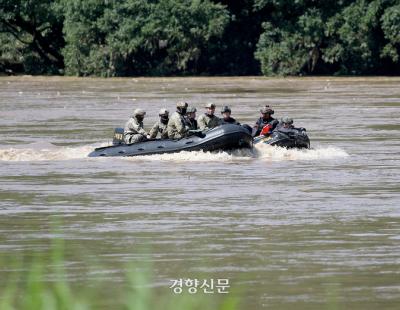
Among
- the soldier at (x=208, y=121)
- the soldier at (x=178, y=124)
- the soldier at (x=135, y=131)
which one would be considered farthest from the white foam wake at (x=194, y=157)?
the soldier at (x=208, y=121)

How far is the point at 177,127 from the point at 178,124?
87mm

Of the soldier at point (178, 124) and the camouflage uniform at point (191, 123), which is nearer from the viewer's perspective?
the soldier at point (178, 124)

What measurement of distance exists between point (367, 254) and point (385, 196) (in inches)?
211

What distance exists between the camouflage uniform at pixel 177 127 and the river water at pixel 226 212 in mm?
556

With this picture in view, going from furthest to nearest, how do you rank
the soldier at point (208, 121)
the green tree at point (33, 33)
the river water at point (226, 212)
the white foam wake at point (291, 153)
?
the green tree at point (33, 33), the soldier at point (208, 121), the white foam wake at point (291, 153), the river water at point (226, 212)

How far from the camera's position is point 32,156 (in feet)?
84.2

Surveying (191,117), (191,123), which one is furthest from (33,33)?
(191,117)

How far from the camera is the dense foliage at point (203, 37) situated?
6544 cm

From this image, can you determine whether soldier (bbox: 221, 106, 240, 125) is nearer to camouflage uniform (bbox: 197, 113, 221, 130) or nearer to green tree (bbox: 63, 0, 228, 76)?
camouflage uniform (bbox: 197, 113, 221, 130)

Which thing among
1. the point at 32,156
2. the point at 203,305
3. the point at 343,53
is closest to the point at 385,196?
the point at 32,156

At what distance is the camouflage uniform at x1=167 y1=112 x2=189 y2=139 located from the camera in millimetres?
24547

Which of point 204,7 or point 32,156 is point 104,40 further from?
point 32,156

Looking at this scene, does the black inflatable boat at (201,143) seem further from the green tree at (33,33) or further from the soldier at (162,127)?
the green tree at (33,33)

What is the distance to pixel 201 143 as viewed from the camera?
2431 cm
